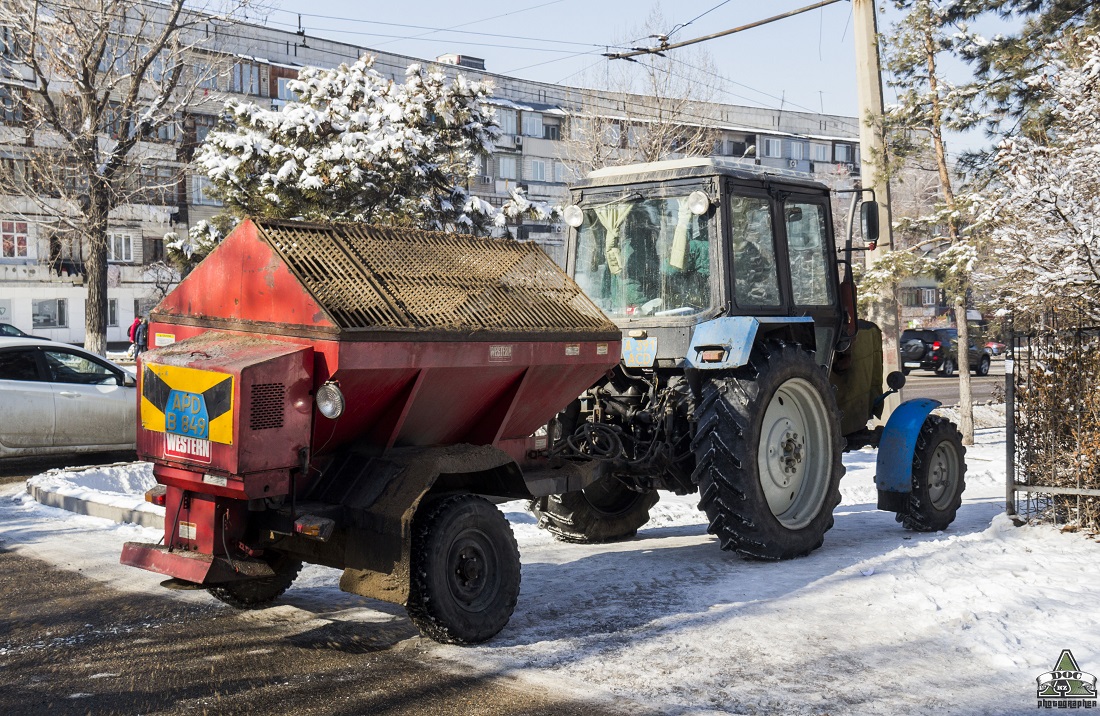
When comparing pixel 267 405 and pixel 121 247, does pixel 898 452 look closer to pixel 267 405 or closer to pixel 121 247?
pixel 267 405

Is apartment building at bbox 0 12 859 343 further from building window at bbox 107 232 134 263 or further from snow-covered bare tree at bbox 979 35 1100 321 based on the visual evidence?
snow-covered bare tree at bbox 979 35 1100 321

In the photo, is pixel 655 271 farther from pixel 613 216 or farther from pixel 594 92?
pixel 594 92

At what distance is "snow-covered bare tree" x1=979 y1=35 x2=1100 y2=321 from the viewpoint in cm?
1055

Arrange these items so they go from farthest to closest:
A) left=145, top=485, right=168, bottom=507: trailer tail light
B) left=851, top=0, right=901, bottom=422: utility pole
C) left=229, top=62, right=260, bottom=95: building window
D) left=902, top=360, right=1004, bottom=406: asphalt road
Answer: left=229, top=62, right=260, bottom=95: building window < left=902, top=360, right=1004, bottom=406: asphalt road < left=851, top=0, right=901, bottom=422: utility pole < left=145, top=485, right=168, bottom=507: trailer tail light

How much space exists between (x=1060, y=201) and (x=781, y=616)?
270 inches

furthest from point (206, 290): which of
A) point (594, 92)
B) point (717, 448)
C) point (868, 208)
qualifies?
point (594, 92)

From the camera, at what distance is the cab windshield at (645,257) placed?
8.00 meters

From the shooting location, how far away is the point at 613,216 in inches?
334

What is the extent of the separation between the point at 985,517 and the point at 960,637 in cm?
499

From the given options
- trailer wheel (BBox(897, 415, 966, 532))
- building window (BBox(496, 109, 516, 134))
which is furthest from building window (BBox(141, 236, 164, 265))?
trailer wheel (BBox(897, 415, 966, 532))

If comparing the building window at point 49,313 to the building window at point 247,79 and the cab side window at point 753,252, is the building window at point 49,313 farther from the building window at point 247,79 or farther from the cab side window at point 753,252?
the cab side window at point 753,252

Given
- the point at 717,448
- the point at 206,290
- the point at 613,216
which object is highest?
the point at 613,216

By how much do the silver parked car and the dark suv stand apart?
27422 millimetres

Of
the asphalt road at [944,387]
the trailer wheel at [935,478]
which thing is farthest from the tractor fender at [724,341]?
the asphalt road at [944,387]
